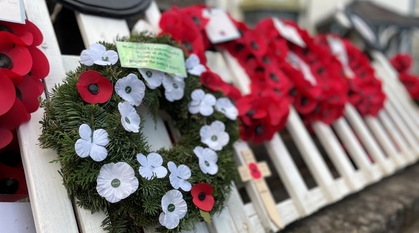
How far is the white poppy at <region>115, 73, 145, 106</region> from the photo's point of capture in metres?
0.67

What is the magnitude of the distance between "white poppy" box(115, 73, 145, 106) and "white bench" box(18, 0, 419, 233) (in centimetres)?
13

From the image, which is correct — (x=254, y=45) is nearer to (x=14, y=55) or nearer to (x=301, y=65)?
(x=301, y=65)

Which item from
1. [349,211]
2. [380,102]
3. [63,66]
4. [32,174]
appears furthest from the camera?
[380,102]

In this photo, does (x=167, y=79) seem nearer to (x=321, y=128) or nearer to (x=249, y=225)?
(x=249, y=225)

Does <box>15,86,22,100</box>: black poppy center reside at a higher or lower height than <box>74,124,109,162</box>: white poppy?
higher

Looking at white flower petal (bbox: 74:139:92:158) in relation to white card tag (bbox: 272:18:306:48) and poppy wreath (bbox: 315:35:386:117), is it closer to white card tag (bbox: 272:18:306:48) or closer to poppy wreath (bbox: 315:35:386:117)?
white card tag (bbox: 272:18:306:48)

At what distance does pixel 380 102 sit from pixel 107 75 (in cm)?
135

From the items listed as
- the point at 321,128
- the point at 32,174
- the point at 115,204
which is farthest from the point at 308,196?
the point at 32,174

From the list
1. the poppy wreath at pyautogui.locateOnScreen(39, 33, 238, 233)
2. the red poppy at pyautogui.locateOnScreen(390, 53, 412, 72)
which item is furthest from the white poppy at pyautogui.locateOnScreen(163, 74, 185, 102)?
the red poppy at pyautogui.locateOnScreen(390, 53, 412, 72)

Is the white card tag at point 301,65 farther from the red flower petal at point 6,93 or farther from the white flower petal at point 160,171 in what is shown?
the red flower petal at point 6,93

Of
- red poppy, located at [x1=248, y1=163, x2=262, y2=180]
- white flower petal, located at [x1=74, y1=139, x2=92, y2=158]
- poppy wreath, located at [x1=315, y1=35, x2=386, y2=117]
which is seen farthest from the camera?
poppy wreath, located at [x1=315, y1=35, x2=386, y2=117]

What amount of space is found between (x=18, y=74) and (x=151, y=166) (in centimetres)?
30

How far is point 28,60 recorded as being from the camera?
65 cm

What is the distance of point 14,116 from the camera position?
0.62 metres
